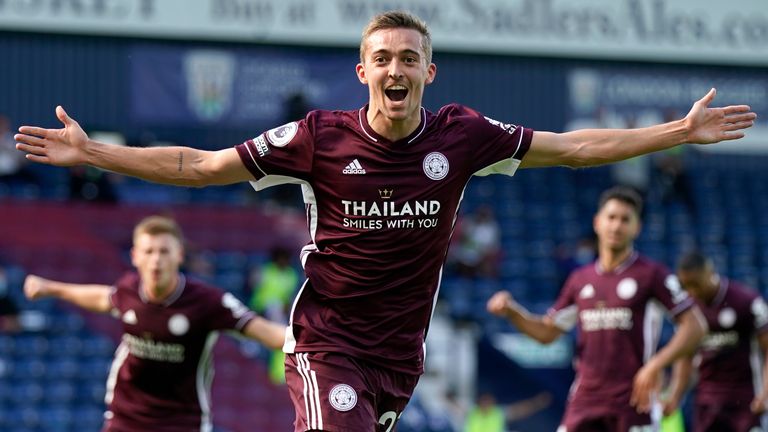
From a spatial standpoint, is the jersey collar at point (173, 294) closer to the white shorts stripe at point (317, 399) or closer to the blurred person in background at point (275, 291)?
the white shorts stripe at point (317, 399)

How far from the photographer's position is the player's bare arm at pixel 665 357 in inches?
323

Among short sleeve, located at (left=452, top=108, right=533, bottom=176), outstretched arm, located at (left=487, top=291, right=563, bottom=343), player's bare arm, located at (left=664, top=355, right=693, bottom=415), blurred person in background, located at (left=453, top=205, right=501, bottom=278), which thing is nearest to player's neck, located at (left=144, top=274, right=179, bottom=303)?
outstretched arm, located at (left=487, top=291, right=563, bottom=343)

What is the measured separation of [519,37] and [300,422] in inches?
706

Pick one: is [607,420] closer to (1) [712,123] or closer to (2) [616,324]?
(2) [616,324]

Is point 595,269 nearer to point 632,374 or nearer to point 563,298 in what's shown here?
point 563,298

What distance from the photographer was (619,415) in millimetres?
8594

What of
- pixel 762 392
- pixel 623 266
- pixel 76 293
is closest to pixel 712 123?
pixel 623 266

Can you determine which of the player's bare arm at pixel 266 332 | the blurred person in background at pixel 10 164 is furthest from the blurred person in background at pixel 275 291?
the player's bare arm at pixel 266 332

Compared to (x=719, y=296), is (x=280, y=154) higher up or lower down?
higher up

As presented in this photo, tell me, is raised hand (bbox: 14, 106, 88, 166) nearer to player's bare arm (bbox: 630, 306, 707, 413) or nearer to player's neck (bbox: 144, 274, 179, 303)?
player's neck (bbox: 144, 274, 179, 303)

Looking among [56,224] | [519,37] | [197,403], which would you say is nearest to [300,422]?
[197,403]

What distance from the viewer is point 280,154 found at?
220 inches

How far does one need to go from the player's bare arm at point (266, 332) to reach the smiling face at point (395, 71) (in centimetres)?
248

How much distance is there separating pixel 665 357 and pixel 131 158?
14.0ft
